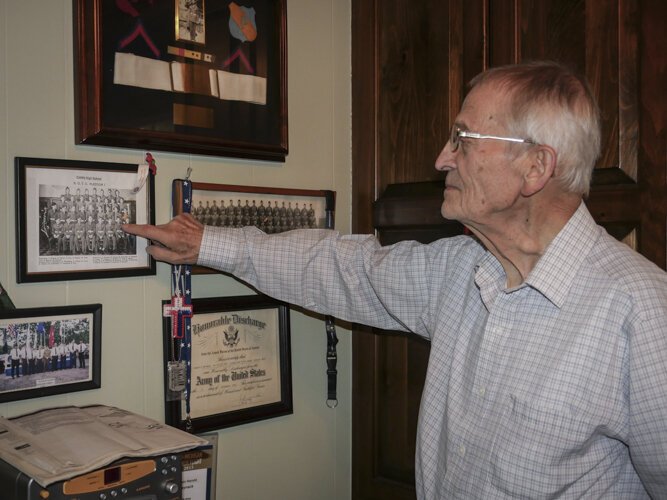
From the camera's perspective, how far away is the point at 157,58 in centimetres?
A: 155

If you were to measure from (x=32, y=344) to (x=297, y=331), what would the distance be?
29.3 inches

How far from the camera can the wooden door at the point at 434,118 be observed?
4.75 ft

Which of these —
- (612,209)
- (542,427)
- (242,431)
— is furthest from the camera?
(242,431)

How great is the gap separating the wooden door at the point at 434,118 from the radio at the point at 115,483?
0.89 metres

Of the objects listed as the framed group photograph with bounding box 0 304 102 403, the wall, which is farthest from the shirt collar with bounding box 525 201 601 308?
the framed group photograph with bounding box 0 304 102 403

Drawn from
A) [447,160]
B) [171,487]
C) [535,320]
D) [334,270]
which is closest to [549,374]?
[535,320]

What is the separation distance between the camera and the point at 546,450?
3.90ft

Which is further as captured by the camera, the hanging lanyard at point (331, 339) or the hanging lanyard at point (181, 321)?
the hanging lanyard at point (331, 339)

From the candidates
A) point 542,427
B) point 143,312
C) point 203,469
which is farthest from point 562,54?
point 203,469

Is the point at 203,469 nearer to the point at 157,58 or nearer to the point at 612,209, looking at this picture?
the point at 157,58

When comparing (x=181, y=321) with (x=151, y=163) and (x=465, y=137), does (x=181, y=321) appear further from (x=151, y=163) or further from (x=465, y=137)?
(x=465, y=137)

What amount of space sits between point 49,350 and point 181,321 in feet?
1.02

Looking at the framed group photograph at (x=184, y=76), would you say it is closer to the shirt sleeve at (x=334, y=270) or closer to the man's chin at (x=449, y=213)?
the shirt sleeve at (x=334, y=270)

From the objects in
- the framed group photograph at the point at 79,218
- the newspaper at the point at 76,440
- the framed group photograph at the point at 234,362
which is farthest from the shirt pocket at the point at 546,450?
the framed group photograph at the point at 79,218
